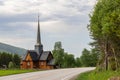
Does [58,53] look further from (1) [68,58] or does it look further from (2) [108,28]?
(2) [108,28]

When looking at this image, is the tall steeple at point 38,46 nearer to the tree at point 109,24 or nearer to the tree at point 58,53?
the tree at point 58,53

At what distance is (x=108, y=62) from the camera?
52.6m

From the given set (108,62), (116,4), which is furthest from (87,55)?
(116,4)

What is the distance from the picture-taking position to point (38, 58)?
139m

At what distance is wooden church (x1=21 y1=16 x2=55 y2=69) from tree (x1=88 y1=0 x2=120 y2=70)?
81.2 m

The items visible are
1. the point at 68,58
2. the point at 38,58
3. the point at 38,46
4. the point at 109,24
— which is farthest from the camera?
the point at 68,58

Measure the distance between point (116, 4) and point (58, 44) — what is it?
288 feet

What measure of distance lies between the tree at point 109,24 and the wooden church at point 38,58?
81182 millimetres

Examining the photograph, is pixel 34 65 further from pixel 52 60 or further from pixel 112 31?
pixel 112 31

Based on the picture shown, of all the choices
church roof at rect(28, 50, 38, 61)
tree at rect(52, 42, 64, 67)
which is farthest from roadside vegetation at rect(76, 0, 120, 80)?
church roof at rect(28, 50, 38, 61)

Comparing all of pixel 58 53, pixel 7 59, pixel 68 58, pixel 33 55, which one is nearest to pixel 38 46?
pixel 33 55

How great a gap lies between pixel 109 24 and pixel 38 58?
10206 centimetres

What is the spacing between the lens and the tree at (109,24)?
1481 inches

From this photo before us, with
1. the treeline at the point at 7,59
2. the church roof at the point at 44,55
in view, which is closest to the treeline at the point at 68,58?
the church roof at the point at 44,55
